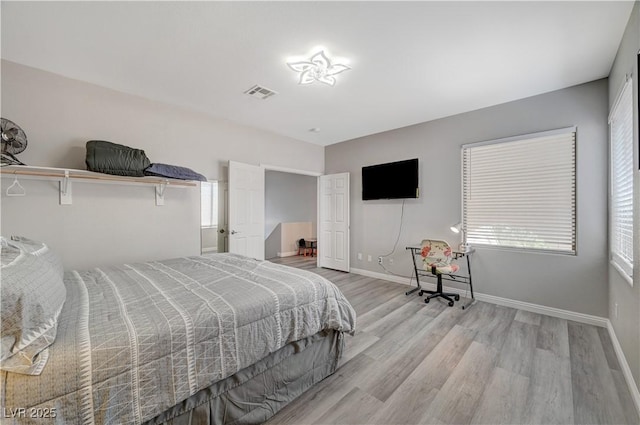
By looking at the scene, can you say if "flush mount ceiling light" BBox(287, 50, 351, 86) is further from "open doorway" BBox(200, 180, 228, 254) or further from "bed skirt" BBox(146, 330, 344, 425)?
"bed skirt" BBox(146, 330, 344, 425)

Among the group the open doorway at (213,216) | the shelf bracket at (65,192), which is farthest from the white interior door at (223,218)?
the shelf bracket at (65,192)

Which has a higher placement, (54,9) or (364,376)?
(54,9)

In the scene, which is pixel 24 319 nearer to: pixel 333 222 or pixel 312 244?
pixel 333 222

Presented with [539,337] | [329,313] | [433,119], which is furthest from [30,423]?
[433,119]

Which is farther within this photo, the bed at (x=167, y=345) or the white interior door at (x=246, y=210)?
the white interior door at (x=246, y=210)

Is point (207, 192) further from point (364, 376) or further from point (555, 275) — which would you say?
point (555, 275)

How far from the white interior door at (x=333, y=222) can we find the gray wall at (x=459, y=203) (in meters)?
0.21

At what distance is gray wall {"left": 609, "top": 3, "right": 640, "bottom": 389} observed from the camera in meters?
1.72

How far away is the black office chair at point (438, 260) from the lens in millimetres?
3389

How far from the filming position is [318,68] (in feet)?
8.08

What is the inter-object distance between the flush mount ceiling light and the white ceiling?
0.10 meters

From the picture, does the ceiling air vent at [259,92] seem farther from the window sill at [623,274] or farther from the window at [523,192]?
the window sill at [623,274]

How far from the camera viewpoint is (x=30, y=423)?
90 centimetres

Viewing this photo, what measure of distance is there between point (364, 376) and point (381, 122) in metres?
3.51
